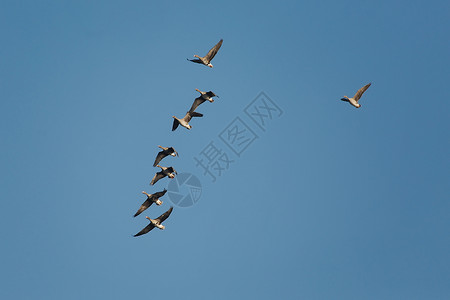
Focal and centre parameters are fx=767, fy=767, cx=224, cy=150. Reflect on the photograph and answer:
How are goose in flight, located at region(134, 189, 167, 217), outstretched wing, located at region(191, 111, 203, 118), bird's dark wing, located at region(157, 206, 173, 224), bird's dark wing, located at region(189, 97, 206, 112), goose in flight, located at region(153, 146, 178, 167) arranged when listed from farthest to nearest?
bird's dark wing, located at region(189, 97, 206, 112), outstretched wing, located at region(191, 111, 203, 118), goose in flight, located at region(153, 146, 178, 167), goose in flight, located at region(134, 189, 167, 217), bird's dark wing, located at region(157, 206, 173, 224)

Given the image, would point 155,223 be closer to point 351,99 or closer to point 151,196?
point 151,196

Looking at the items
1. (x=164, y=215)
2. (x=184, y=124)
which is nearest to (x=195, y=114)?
(x=184, y=124)

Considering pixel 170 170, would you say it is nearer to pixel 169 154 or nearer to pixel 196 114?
pixel 169 154

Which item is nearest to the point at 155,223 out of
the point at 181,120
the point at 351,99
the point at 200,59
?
the point at 181,120

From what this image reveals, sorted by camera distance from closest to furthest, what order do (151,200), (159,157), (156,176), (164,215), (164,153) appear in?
(164,215) < (151,200) < (156,176) < (164,153) < (159,157)

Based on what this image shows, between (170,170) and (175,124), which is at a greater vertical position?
(175,124)

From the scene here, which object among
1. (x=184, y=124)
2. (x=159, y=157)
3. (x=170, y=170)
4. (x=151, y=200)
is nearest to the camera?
(x=151, y=200)

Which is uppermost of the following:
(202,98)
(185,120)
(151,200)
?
(202,98)

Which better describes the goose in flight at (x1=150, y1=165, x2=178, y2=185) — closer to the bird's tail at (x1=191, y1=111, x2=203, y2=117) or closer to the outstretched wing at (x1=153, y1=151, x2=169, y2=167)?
the outstretched wing at (x1=153, y1=151, x2=169, y2=167)

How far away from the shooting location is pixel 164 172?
81.2m

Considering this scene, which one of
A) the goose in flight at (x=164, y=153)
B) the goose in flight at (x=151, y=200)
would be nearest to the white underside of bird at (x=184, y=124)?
the goose in flight at (x=164, y=153)

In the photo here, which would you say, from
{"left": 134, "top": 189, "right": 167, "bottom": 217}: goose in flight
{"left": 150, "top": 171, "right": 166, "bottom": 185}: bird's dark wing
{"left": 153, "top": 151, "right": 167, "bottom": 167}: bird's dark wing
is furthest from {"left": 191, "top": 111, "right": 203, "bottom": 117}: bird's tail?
{"left": 134, "top": 189, "right": 167, "bottom": 217}: goose in flight

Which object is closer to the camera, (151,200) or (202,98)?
(151,200)

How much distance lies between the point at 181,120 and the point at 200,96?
333 centimetres
